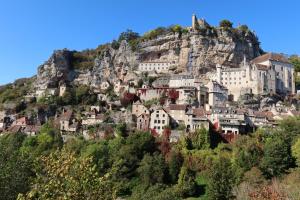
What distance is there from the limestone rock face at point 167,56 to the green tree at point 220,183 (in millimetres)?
37322

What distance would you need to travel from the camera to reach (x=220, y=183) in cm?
5003

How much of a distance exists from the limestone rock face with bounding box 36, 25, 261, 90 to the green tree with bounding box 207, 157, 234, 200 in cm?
3732

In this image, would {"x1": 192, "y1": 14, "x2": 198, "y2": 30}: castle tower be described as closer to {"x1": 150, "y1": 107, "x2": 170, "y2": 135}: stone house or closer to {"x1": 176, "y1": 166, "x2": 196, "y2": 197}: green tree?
{"x1": 150, "y1": 107, "x2": 170, "y2": 135}: stone house

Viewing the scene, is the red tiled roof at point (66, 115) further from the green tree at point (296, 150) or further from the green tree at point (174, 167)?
the green tree at point (296, 150)

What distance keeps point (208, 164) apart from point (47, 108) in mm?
36516

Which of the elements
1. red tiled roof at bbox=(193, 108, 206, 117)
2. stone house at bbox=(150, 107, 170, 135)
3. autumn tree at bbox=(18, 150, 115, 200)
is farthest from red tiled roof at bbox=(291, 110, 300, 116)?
autumn tree at bbox=(18, 150, 115, 200)

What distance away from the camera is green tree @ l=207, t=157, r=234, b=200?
4953 cm

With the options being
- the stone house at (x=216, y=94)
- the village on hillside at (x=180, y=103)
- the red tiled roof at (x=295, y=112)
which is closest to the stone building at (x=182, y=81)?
the village on hillside at (x=180, y=103)

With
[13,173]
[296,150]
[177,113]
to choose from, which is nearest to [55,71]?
[177,113]

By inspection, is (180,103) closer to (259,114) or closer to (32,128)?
Result: (259,114)

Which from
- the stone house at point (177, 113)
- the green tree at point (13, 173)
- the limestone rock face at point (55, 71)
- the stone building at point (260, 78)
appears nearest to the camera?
the green tree at point (13, 173)

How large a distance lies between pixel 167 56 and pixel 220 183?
46.6 meters

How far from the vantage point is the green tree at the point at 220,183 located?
163 ft

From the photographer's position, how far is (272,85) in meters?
81.6
